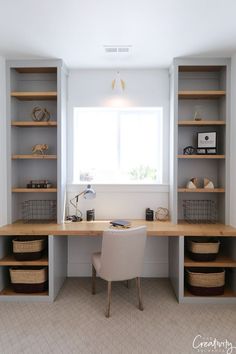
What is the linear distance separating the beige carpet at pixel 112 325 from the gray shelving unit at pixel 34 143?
28cm

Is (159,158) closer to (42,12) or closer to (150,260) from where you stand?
(150,260)

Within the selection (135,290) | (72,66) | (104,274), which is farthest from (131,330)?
(72,66)

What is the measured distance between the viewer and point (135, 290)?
10.3 feet

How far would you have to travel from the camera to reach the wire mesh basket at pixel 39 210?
11.2 ft

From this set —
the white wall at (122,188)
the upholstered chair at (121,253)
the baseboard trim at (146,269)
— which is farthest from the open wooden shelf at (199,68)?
the baseboard trim at (146,269)

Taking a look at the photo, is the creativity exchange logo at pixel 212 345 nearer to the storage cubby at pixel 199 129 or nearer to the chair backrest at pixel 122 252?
the chair backrest at pixel 122 252

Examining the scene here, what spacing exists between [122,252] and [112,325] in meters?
0.65

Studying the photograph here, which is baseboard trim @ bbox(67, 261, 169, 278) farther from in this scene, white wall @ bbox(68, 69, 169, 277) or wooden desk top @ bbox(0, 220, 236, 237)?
wooden desk top @ bbox(0, 220, 236, 237)

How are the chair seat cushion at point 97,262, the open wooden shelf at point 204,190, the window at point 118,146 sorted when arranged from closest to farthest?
the chair seat cushion at point 97,262, the open wooden shelf at point 204,190, the window at point 118,146

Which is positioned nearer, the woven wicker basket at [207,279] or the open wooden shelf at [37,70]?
the woven wicker basket at [207,279]

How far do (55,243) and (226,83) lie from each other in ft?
8.55

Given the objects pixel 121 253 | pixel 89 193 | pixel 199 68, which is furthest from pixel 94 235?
pixel 199 68

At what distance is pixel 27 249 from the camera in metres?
2.88

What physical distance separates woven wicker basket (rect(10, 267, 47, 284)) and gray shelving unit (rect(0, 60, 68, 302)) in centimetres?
9
